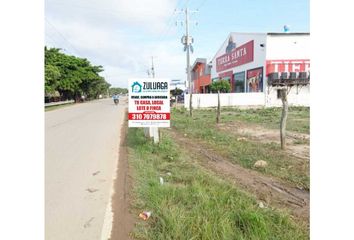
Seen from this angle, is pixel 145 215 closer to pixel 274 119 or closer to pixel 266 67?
pixel 274 119

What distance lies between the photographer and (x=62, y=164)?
7227mm

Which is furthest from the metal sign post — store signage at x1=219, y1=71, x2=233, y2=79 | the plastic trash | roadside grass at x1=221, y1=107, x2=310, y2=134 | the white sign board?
store signage at x1=219, y1=71, x2=233, y2=79

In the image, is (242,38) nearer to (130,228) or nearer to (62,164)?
(62,164)

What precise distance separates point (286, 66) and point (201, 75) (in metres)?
23.6

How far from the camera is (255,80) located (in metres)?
33.1

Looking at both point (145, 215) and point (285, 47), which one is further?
point (285, 47)

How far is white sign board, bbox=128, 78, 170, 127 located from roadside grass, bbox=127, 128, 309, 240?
8.65 feet

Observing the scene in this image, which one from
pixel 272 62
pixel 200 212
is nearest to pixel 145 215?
pixel 200 212

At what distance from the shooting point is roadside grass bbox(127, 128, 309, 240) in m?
3.46

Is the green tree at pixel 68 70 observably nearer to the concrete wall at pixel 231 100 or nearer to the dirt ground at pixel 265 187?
the concrete wall at pixel 231 100

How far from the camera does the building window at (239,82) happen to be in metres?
35.9

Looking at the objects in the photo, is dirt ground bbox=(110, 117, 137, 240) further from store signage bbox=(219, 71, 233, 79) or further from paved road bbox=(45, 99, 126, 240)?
store signage bbox=(219, 71, 233, 79)
